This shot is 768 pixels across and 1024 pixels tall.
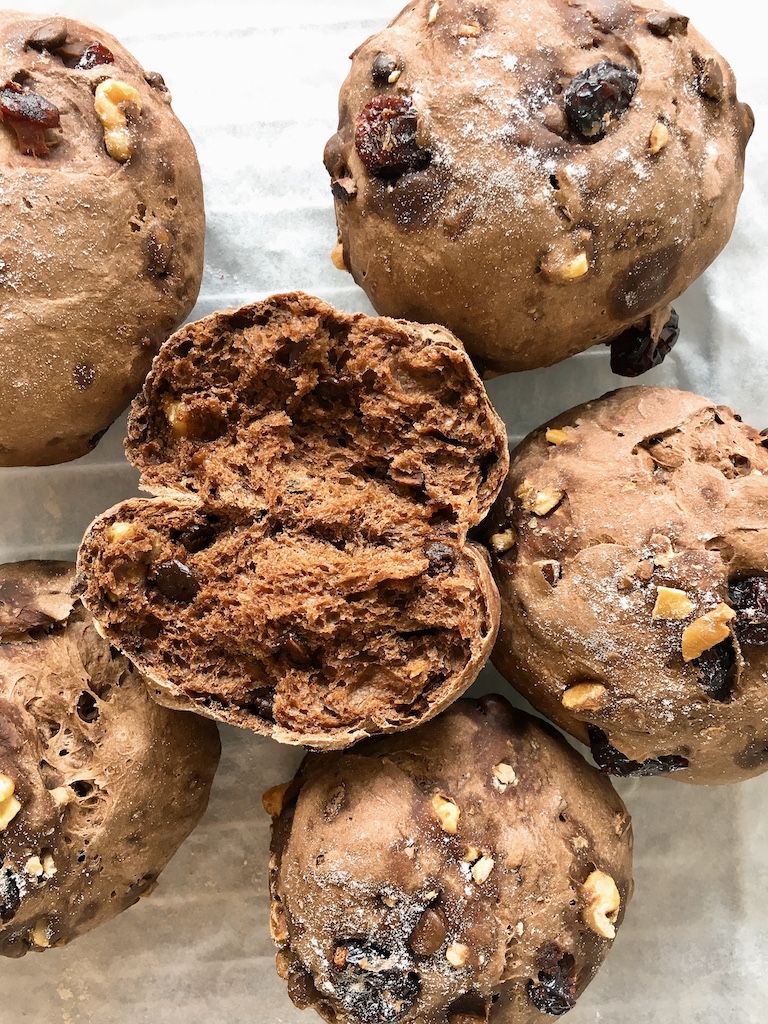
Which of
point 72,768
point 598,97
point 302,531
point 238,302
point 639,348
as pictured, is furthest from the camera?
point 238,302

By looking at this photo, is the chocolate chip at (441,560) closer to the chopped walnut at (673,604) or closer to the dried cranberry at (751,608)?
the chopped walnut at (673,604)

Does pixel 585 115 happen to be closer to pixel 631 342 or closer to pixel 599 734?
pixel 631 342

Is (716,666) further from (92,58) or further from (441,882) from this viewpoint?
(92,58)

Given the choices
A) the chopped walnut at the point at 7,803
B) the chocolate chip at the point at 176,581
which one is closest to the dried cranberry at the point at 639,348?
the chocolate chip at the point at 176,581

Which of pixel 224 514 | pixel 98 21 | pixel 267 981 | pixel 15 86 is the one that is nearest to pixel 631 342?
pixel 224 514

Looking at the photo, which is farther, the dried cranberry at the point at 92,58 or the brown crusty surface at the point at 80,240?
the dried cranberry at the point at 92,58

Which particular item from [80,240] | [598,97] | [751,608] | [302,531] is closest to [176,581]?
[302,531]
